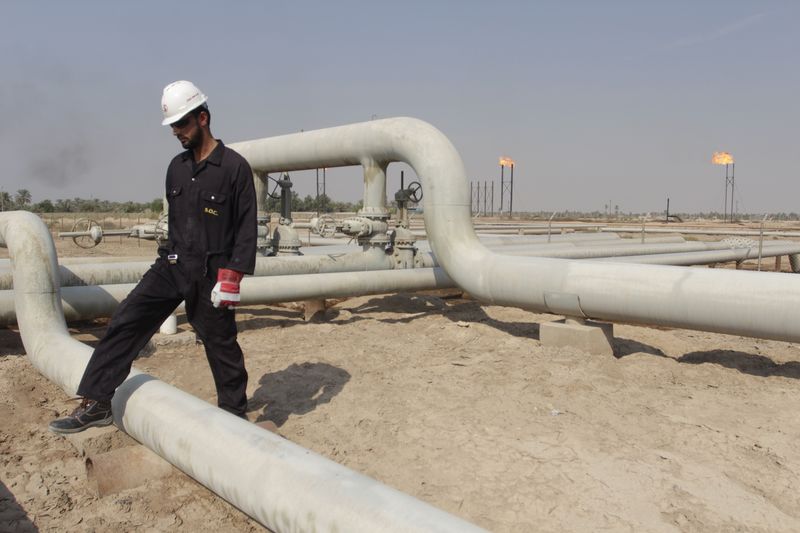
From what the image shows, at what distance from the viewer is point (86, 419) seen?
280 centimetres

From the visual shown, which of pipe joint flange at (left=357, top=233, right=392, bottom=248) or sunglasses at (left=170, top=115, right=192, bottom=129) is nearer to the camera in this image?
sunglasses at (left=170, top=115, right=192, bottom=129)

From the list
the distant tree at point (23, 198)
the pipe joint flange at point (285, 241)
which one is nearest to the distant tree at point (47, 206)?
the distant tree at point (23, 198)

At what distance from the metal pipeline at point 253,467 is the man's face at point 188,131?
1080mm

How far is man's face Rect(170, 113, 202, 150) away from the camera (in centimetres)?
281

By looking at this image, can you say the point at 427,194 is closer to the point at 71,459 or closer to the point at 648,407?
the point at 648,407

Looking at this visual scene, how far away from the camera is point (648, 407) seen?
350 cm

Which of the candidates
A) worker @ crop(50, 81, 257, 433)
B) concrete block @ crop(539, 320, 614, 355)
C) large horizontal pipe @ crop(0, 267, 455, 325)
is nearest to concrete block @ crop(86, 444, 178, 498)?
worker @ crop(50, 81, 257, 433)

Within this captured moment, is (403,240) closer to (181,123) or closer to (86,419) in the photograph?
(181,123)

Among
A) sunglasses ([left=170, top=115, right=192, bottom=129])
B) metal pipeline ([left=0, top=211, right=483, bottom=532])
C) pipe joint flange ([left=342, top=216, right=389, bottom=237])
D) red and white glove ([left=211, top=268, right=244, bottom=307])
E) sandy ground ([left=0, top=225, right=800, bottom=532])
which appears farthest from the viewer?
pipe joint flange ([left=342, top=216, right=389, bottom=237])

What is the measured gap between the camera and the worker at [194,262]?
277 centimetres

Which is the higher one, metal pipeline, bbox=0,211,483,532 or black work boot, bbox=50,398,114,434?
metal pipeline, bbox=0,211,483,532

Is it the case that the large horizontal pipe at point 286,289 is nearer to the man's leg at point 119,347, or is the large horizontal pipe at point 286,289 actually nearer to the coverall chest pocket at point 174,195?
the man's leg at point 119,347

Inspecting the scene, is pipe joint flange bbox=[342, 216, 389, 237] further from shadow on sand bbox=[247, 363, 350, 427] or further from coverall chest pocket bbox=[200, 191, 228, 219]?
coverall chest pocket bbox=[200, 191, 228, 219]

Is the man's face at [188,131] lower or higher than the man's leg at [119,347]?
higher
